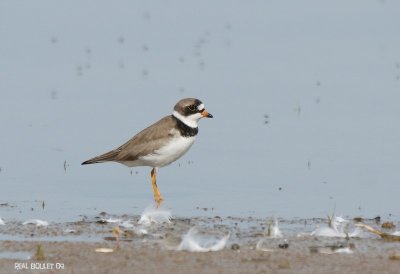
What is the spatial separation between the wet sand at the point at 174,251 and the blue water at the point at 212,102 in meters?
0.90

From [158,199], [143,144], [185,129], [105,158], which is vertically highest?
[185,129]

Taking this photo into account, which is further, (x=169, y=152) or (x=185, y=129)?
(x=185, y=129)

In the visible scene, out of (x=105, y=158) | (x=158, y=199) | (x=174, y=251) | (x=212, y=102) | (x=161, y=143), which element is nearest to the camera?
(x=174, y=251)

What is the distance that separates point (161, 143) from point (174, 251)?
3.85m

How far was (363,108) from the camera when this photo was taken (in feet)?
60.9

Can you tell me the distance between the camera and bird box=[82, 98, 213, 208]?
14.2m

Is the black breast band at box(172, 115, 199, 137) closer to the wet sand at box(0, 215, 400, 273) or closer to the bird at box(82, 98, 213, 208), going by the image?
the bird at box(82, 98, 213, 208)

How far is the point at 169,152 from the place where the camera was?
46.7ft

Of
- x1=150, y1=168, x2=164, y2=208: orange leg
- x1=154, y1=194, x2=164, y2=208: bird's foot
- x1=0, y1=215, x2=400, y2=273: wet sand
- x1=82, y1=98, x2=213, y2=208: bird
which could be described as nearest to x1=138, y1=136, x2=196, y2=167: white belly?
x1=82, y1=98, x2=213, y2=208: bird

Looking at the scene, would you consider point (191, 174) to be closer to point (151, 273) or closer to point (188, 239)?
point (188, 239)

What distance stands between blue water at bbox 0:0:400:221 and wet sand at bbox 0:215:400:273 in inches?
35.6

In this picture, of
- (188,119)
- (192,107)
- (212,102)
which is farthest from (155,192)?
(212,102)

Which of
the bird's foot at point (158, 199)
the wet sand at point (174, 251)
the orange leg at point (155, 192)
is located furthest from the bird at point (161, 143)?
the wet sand at point (174, 251)

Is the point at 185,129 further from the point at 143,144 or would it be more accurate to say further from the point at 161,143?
the point at 143,144
